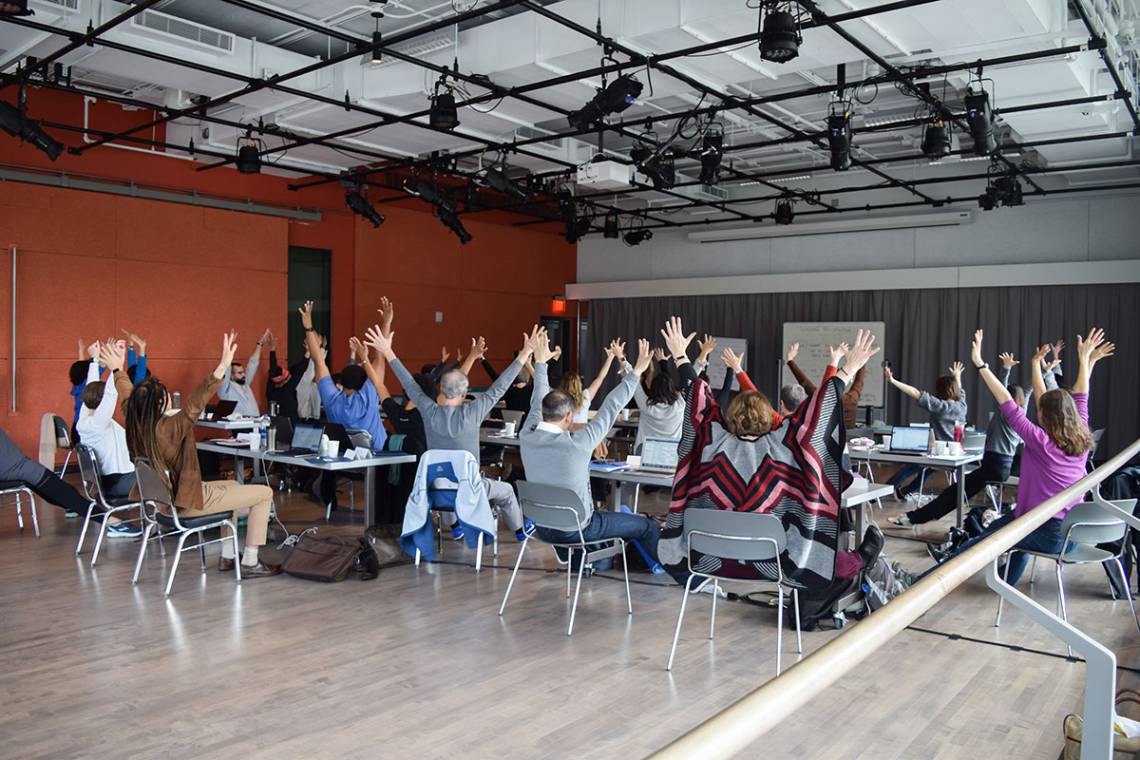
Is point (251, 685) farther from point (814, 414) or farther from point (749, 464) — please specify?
point (814, 414)

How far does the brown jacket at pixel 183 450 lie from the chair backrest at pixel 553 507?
214 cm

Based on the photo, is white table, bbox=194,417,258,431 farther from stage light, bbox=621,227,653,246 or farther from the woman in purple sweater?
stage light, bbox=621,227,653,246

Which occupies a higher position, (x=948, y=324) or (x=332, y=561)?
(x=948, y=324)

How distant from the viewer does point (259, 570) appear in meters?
6.29

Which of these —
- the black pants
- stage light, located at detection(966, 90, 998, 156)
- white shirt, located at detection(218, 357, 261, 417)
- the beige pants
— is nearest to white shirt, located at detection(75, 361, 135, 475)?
the beige pants

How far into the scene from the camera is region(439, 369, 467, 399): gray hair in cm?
670

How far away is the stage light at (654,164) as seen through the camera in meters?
9.60

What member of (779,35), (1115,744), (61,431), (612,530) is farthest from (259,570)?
(1115,744)

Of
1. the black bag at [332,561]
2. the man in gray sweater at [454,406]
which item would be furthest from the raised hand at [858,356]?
the black bag at [332,561]

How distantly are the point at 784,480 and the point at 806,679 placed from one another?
11.6 feet

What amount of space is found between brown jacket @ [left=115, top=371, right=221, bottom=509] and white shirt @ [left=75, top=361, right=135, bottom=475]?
4.23ft

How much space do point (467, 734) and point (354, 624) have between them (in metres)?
1.70

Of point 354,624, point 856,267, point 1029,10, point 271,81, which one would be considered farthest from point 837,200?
point 354,624

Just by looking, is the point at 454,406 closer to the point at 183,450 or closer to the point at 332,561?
the point at 332,561
